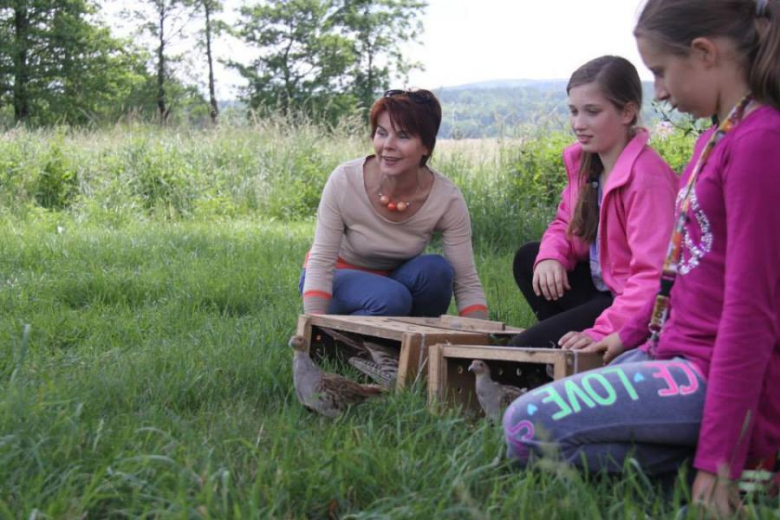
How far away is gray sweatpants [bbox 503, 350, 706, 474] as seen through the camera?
86.0 inches

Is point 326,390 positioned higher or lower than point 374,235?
lower

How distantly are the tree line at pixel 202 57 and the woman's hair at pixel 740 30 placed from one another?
3415 cm

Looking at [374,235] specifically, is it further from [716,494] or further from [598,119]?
[716,494]

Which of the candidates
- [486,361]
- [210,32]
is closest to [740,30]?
[486,361]

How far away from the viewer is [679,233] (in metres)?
2.25

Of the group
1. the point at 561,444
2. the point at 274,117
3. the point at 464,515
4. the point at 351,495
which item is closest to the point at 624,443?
the point at 561,444

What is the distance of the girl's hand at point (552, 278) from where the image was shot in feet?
11.6

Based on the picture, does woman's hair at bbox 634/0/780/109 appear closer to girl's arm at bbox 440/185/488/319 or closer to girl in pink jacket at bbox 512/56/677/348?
girl in pink jacket at bbox 512/56/677/348

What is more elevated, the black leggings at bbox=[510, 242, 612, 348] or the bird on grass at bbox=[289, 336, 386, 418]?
the black leggings at bbox=[510, 242, 612, 348]

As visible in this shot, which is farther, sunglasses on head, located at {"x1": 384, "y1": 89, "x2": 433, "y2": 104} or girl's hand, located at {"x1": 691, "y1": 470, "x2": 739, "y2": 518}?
sunglasses on head, located at {"x1": 384, "y1": 89, "x2": 433, "y2": 104}

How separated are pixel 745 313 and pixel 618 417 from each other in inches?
16.9

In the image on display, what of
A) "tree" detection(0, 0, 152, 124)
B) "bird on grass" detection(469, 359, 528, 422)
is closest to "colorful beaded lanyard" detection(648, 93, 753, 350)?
"bird on grass" detection(469, 359, 528, 422)

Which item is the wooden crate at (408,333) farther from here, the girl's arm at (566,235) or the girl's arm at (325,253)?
the girl's arm at (566,235)

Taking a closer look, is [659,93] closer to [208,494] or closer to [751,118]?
[751,118]
